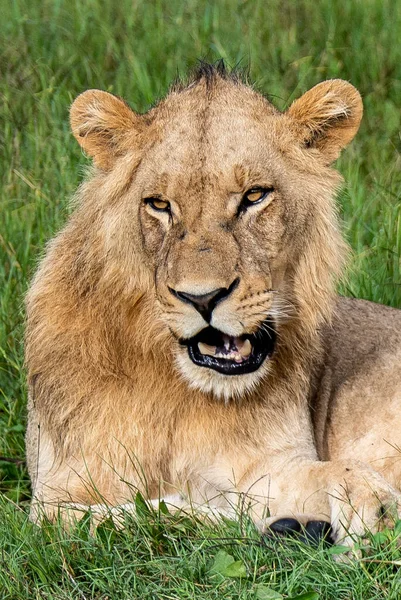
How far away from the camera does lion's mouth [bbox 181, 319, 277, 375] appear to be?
3.59 meters

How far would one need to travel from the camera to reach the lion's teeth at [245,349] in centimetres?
362

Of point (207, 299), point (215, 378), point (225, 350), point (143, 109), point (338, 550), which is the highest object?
point (143, 109)

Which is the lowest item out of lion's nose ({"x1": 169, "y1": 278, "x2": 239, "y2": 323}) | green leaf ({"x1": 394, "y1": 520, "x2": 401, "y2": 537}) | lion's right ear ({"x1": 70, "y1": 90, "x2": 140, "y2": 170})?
green leaf ({"x1": 394, "y1": 520, "x2": 401, "y2": 537})

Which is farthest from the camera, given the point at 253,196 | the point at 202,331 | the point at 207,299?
the point at 253,196

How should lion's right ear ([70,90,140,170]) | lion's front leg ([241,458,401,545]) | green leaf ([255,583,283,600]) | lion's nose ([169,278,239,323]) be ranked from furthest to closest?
lion's right ear ([70,90,140,170]) → lion's front leg ([241,458,401,545]) → lion's nose ([169,278,239,323]) → green leaf ([255,583,283,600])

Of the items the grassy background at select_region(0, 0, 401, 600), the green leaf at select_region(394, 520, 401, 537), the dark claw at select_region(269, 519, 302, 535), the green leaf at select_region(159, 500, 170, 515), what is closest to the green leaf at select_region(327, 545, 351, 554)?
the grassy background at select_region(0, 0, 401, 600)

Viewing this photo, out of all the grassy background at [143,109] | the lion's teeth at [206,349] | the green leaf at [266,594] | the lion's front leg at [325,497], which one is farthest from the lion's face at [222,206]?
the green leaf at [266,594]

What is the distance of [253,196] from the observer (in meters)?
3.68

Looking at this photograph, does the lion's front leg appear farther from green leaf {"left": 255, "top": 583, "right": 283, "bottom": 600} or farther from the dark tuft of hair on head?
the dark tuft of hair on head

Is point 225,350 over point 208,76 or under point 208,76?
under

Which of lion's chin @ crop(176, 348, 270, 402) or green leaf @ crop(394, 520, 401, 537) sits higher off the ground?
lion's chin @ crop(176, 348, 270, 402)

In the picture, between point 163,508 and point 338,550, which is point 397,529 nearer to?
point 338,550

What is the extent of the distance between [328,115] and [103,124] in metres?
0.74

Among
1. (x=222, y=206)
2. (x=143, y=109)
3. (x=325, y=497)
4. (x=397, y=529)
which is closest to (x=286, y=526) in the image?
Answer: (x=325, y=497)
